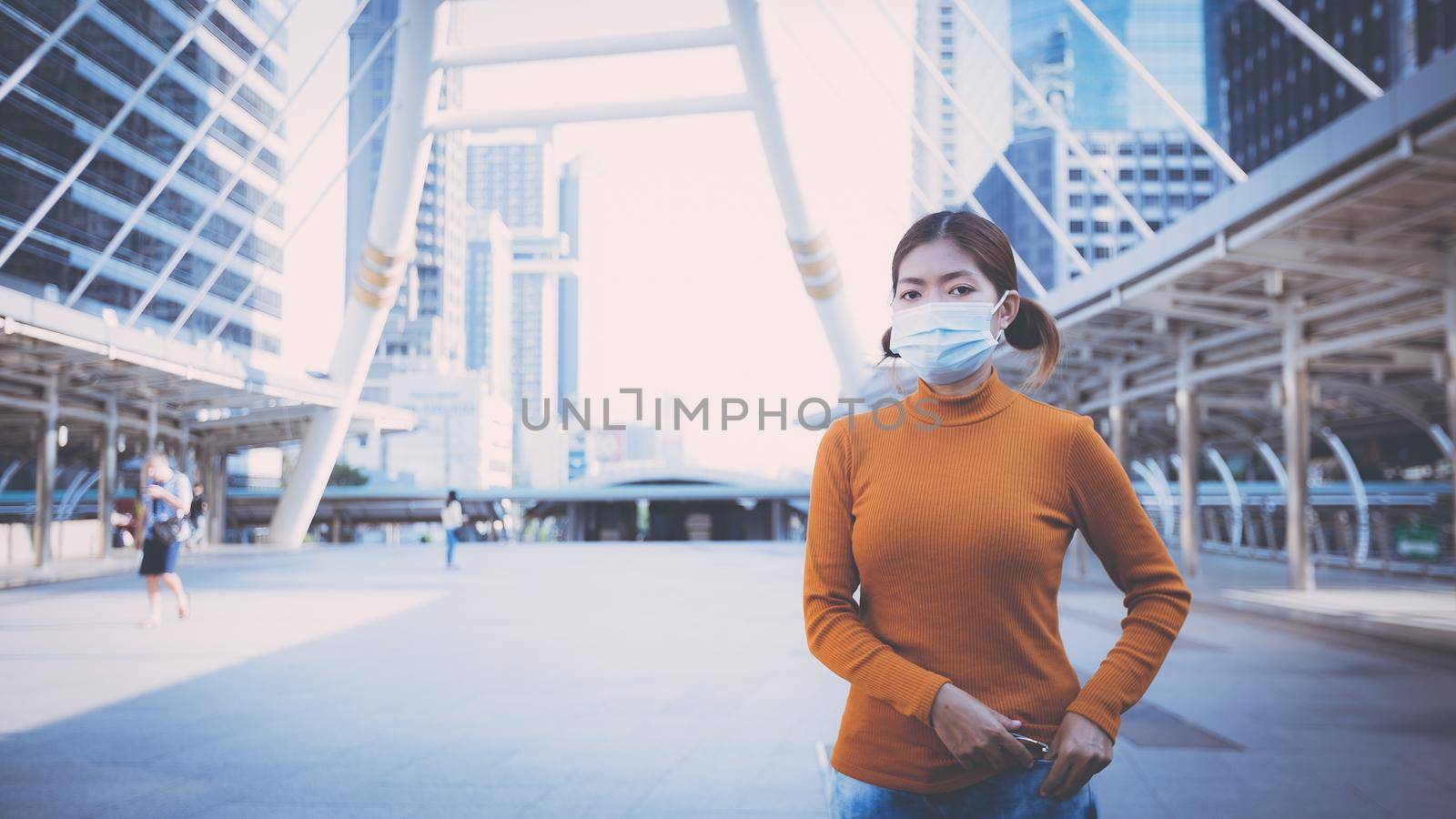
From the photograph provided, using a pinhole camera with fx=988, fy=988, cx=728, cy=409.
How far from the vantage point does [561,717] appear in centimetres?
603

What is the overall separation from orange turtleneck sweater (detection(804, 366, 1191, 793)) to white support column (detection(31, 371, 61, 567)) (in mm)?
20998

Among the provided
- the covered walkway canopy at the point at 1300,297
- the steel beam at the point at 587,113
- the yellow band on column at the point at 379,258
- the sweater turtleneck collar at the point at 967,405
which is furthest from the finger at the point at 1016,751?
the yellow band on column at the point at 379,258

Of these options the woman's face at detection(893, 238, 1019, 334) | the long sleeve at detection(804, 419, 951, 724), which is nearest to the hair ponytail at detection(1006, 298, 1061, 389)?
the woman's face at detection(893, 238, 1019, 334)

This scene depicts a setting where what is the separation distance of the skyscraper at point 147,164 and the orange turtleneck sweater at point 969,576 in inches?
864

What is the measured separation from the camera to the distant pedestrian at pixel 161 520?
30.6ft

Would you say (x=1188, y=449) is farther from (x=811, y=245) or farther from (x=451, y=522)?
(x=451, y=522)

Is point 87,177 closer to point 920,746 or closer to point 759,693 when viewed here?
point 759,693

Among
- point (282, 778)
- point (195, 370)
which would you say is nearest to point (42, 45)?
point (195, 370)

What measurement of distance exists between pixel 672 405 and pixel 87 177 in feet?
146

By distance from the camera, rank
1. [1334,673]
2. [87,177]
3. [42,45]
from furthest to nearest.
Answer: [87,177] → [42,45] → [1334,673]

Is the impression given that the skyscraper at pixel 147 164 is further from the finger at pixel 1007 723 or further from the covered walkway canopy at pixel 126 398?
the finger at pixel 1007 723

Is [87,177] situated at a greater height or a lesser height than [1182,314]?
greater

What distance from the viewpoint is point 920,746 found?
69.6 inches

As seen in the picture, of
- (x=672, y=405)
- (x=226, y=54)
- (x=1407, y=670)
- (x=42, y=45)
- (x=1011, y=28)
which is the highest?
(x=1011, y=28)
